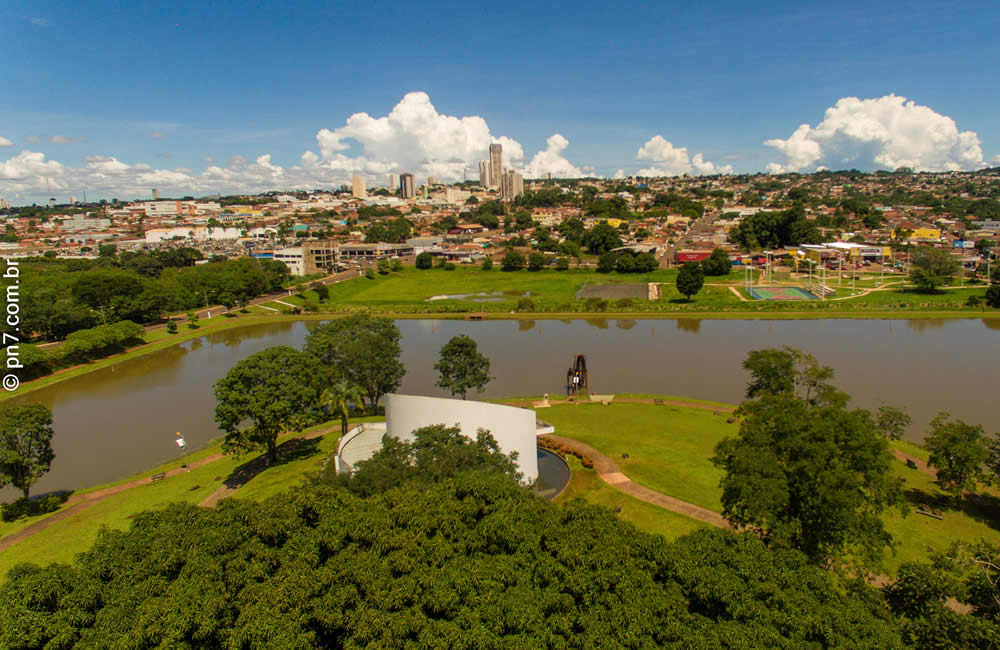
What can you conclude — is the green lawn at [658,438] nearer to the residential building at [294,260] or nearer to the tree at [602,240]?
the residential building at [294,260]

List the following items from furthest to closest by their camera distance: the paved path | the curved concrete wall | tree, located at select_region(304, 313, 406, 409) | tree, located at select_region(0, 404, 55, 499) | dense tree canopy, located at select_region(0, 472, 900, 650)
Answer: tree, located at select_region(304, 313, 406, 409), tree, located at select_region(0, 404, 55, 499), the curved concrete wall, the paved path, dense tree canopy, located at select_region(0, 472, 900, 650)

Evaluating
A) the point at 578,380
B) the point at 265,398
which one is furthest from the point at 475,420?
the point at 578,380

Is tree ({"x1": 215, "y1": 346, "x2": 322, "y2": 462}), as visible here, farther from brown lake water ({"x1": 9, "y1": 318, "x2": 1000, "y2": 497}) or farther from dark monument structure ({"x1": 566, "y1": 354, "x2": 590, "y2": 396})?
dark monument structure ({"x1": 566, "y1": 354, "x2": 590, "y2": 396})

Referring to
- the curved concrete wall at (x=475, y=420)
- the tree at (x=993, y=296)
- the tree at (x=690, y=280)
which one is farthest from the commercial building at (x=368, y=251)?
the curved concrete wall at (x=475, y=420)

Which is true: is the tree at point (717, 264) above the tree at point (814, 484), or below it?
above

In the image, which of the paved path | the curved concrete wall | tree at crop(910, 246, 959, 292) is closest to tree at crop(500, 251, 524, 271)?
tree at crop(910, 246, 959, 292)

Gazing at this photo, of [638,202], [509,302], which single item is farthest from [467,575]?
[638,202]

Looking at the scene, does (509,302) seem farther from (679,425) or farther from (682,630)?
(682,630)
